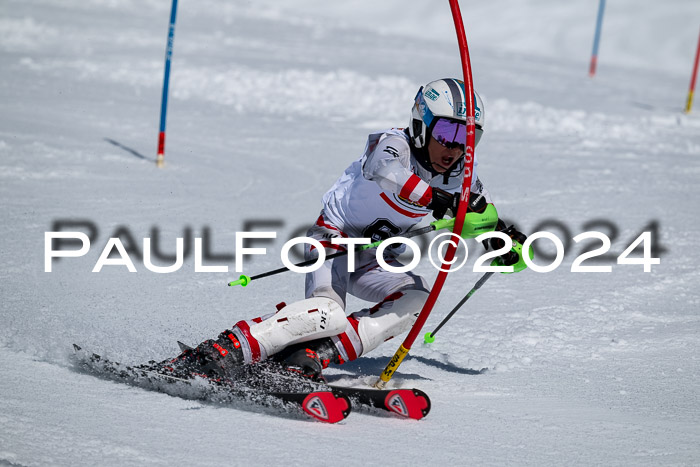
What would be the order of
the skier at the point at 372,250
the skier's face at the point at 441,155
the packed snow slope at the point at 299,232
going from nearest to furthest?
the packed snow slope at the point at 299,232
the skier at the point at 372,250
the skier's face at the point at 441,155

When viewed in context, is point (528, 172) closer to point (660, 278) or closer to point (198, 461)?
point (660, 278)

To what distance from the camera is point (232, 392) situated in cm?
370

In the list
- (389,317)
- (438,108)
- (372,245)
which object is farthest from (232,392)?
(438,108)

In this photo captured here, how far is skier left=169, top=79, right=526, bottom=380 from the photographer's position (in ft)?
12.6

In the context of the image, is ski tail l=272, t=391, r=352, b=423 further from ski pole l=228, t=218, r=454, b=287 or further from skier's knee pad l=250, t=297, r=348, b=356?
ski pole l=228, t=218, r=454, b=287

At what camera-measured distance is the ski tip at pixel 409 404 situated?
3.71m

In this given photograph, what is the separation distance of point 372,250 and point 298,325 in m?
0.65

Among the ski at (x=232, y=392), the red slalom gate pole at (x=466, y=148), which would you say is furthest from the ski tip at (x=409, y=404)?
the red slalom gate pole at (x=466, y=148)

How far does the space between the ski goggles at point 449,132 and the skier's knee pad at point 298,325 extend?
0.97m

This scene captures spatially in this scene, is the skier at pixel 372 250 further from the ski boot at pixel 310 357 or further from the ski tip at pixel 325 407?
the ski tip at pixel 325 407

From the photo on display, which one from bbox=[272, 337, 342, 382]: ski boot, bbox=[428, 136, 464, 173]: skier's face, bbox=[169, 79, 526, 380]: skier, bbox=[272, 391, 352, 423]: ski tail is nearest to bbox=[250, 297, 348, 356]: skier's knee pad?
bbox=[169, 79, 526, 380]: skier

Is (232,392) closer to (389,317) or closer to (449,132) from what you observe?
(389,317)

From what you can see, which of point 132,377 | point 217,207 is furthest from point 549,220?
→ point 132,377

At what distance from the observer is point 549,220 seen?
8.19 metres
